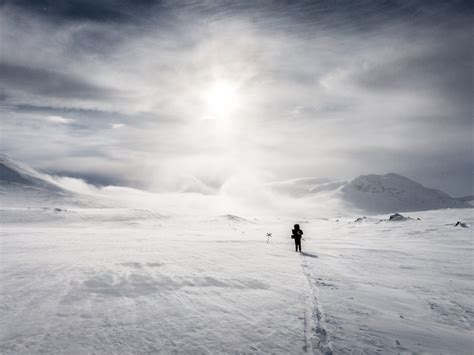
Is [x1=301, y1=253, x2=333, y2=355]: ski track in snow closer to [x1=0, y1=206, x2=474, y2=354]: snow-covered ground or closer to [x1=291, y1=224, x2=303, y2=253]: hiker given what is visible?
[x1=0, y1=206, x2=474, y2=354]: snow-covered ground

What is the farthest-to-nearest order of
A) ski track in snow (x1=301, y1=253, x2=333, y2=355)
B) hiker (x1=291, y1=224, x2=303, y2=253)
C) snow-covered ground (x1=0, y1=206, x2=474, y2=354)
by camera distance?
hiker (x1=291, y1=224, x2=303, y2=253) → snow-covered ground (x1=0, y1=206, x2=474, y2=354) → ski track in snow (x1=301, y1=253, x2=333, y2=355)

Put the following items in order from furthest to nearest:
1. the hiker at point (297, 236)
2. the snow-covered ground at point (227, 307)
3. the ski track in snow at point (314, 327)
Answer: the hiker at point (297, 236) → the snow-covered ground at point (227, 307) → the ski track in snow at point (314, 327)

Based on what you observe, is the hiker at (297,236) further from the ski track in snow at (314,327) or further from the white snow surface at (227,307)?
the ski track in snow at (314,327)

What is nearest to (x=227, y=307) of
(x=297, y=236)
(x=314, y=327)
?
(x=314, y=327)

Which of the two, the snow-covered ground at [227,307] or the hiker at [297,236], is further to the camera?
the hiker at [297,236]

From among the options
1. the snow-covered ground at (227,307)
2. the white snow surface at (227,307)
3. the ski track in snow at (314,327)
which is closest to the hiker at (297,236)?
the white snow surface at (227,307)

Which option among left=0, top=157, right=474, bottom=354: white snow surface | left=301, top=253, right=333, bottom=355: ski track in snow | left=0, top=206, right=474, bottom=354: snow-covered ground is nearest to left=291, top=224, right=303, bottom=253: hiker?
left=0, top=157, right=474, bottom=354: white snow surface

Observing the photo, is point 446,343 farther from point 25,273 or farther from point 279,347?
point 25,273

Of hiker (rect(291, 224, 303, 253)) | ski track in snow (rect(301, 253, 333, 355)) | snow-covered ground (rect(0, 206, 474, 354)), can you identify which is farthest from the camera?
hiker (rect(291, 224, 303, 253))

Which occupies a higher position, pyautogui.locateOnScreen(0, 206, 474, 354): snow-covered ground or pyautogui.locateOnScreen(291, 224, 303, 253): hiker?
pyautogui.locateOnScreen(291, 224, 303, 253): hiker

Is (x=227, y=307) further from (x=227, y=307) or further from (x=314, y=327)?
(x=314, y=327)

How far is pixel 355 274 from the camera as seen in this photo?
37.5 ft

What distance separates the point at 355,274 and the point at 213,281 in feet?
18.9


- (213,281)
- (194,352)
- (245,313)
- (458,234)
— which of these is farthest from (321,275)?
(458,234)
